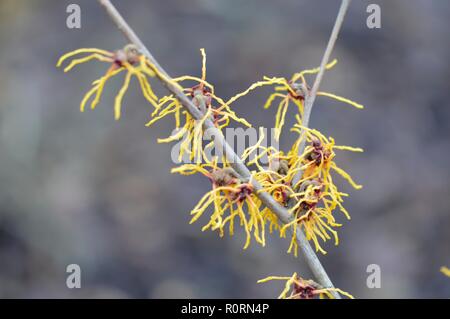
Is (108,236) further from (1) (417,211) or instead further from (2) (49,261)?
(1) (417,211)

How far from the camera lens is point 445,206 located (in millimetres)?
2920

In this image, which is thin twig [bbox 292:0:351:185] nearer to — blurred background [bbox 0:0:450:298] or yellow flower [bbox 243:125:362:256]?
yellow flower [bbox 243:125:362:256]

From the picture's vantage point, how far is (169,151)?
2.99 m

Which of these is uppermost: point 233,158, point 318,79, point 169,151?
point 169,151

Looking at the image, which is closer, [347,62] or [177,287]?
[177,287]

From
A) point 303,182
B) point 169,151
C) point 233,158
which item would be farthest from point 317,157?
point 169,151

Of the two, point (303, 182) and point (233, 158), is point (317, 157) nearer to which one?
point (303, 182)

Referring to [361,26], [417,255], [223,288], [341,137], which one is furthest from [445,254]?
[361,26]

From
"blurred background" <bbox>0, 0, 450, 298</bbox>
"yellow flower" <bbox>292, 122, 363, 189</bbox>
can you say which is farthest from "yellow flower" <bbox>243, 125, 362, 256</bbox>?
"blurred background" <bbox>0, 0, 450, 298</bbox>

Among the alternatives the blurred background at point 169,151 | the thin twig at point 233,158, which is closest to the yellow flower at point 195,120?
the thin twig at point 233,158

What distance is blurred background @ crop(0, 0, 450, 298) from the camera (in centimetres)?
278

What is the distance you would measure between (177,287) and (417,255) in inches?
44.2

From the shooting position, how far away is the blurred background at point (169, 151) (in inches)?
110

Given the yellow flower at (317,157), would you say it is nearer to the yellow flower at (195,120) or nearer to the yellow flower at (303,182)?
the yellow flower at (303,182)
